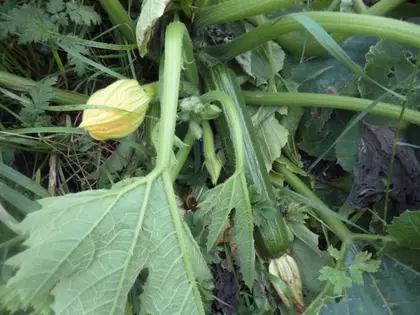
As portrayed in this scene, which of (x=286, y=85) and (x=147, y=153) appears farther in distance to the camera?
(x=286, y=85)

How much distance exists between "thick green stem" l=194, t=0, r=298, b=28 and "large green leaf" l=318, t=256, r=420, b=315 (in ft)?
2.41

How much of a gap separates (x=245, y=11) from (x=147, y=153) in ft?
1.43

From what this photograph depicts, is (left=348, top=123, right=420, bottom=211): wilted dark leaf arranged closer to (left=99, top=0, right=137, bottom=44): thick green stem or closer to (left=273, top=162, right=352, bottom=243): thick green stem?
(left=273, top=162, right=352, bottom=243): thick green stem

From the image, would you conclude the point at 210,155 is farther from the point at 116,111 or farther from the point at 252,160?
the point at 116,111

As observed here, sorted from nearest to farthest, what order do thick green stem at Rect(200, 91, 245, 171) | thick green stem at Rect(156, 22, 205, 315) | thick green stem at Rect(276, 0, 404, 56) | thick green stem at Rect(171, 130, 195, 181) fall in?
thick green stem at Rect(156, 22, 205, 315) → thick green stem at Rect(200, 91, 245, 171) → thick green stem at Rect(171, 130, 195, 181) → thick green stem at Rect(276, 0, 404, 56)

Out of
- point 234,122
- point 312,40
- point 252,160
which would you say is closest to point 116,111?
point 234,122

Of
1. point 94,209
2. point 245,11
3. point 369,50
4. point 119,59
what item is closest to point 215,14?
point 245,11

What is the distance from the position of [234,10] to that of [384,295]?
831 mm

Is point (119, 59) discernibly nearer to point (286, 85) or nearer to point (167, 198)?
→ point (286, 85)

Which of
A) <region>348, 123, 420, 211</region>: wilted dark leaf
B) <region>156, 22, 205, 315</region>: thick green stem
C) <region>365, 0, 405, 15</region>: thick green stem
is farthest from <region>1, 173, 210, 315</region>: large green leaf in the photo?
<region>365, 0, 405, 15</region>: thick green stem

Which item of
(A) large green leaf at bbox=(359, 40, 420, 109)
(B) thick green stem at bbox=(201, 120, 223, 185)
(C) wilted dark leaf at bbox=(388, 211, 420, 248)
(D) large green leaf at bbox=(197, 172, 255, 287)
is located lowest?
(C) wilted dark leaf at bbox=(388, 211, 420, 248)

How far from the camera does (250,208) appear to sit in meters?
1.33

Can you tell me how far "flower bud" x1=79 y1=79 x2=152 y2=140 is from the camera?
1.35m

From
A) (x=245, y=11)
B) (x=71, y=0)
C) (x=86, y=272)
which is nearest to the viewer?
(x=86, y=272)
